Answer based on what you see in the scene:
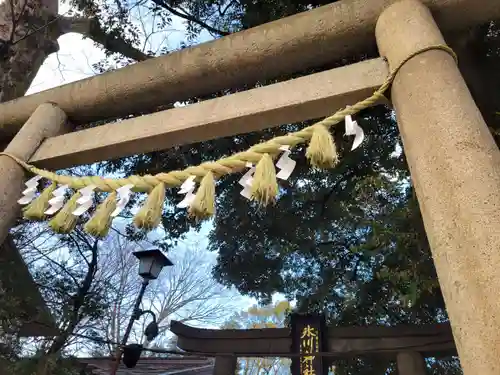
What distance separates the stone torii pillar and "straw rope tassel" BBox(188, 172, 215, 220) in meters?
0.61

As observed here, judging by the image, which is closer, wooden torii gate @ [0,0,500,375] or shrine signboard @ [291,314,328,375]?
wooden torii gate @ [0,0,500,375]

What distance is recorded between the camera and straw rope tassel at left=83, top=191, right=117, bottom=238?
140 centimetres

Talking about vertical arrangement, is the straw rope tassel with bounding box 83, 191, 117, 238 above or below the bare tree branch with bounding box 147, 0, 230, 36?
below

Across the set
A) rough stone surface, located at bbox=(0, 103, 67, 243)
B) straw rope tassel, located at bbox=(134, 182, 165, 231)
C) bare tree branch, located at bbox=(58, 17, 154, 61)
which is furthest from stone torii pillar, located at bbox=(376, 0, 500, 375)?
bare tree branch, located at bbox=(58, 17, 154, 61)

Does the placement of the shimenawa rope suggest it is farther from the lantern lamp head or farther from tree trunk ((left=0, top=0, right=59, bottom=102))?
tree trunk ((left=0, top=0, right=59, bottom=102))

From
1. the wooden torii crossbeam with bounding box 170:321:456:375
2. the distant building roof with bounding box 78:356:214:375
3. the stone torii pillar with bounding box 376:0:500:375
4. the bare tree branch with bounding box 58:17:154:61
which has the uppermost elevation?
the bare tree branch with bounding box 58:17:154:61

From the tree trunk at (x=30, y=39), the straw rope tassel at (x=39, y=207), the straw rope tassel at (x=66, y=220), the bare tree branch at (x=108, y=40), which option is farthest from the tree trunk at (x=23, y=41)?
the straw rope tassel at (x=66, y=220)

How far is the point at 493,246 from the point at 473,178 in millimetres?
189

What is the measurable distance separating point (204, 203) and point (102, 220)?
0.44 m

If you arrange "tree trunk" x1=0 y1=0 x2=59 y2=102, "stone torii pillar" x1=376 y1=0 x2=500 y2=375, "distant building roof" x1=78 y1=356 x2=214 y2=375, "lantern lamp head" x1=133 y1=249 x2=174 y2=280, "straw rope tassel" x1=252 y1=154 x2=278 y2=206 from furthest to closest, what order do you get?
"distant building roof" x1=78 y1=356 x2=214 y2=375
"lantern lamp head" x1=133 y1=249 x2=174 y2=280
"tree trunk" x1=0 y1=0 x2=59 y2=102
"straw rope tassel" x1=252 y1=154 x2=278 y2=206
"stone torii pillar" x1=376 y1=0 x2=500 y2=375

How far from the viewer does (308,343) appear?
159 inches

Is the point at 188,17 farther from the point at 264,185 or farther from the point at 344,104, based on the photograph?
the point at 264,185

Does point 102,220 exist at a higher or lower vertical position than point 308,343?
lower

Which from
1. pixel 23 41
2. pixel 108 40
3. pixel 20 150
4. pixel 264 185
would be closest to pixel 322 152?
pixel 264 185
